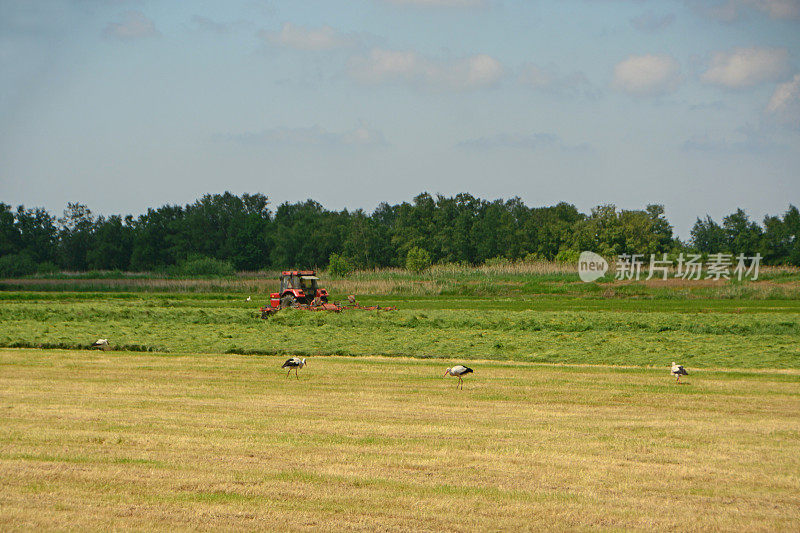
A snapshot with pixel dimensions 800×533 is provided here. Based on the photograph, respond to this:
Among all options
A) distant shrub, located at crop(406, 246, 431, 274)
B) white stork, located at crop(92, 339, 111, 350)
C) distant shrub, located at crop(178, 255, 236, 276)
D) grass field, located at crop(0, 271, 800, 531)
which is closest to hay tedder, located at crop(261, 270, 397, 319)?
grass field, located at crop(0, 271, 800, 531)

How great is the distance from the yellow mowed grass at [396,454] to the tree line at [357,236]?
70052mm

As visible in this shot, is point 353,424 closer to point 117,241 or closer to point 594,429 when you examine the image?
point 594,429

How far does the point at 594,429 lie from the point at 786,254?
93.2m

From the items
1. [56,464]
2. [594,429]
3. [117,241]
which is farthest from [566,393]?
[117,241]

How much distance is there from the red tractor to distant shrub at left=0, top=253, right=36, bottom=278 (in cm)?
6028

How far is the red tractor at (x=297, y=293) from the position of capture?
3747 cm

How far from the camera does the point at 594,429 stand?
444 inches

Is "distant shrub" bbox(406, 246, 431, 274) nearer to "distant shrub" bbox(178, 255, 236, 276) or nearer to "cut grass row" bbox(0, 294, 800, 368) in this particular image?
"distant shrub" bbox(178, 255, 236, 276)

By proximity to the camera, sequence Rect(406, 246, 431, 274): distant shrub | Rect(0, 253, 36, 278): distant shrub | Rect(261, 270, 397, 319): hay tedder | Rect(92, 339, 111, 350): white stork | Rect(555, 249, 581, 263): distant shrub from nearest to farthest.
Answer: Rect(92, 339, 111, 350): white stork
Rect(261, 270, 397, 319): hay tedder
Rect(406, 246, 431, 274): distant shrub
Rect(555, 249, 581, 263): distant shrub
Rect(0, 253, 36, 278): distant shrub

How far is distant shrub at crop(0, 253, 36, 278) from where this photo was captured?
90750mm

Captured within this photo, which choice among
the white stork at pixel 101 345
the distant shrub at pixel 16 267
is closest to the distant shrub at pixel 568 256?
the distant shrub at pixel 16 267

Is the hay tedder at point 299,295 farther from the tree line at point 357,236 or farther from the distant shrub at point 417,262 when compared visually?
the tree line at point 357,236

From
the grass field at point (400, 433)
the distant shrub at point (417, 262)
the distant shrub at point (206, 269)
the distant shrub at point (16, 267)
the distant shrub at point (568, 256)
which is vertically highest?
the distant shrub at point (568, 256)

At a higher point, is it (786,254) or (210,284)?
(786,254)
